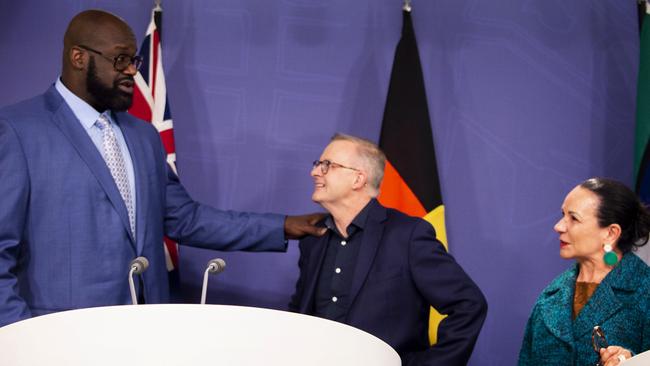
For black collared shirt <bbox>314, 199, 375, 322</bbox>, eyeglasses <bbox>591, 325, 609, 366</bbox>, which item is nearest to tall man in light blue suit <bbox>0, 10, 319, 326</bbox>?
black collared shirt <bbox>314, 199, 375, 322</bbox>

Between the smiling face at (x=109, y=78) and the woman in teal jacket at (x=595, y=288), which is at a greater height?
the smiling face at (x=109, y=78)

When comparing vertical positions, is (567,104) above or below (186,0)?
below

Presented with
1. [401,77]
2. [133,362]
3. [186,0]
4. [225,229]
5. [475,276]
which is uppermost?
[186,0]

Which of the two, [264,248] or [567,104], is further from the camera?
[567,104]

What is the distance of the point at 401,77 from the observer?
3949mm

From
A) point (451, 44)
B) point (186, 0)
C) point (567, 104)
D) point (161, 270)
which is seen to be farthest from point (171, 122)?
point (567, 104)

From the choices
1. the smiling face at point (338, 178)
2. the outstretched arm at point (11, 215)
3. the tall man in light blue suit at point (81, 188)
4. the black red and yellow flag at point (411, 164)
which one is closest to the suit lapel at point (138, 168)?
the tall man in light blue suit at point (81, 188)

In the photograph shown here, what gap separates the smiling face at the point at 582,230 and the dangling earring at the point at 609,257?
0.04 meters

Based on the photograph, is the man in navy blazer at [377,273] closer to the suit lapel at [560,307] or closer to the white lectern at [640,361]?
the suit lapel at [560,307]

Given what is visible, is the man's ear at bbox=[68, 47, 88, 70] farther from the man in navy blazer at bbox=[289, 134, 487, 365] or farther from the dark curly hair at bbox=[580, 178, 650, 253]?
the dark curly hair at bbox=[580, 178, 650, 253]

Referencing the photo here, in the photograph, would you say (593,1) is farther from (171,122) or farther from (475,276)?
(171,122)

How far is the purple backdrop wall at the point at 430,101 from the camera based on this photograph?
13.3 feet

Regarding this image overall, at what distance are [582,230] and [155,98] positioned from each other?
1.96 metres

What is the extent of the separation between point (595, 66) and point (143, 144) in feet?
7.09
